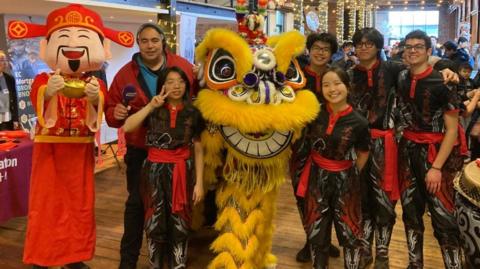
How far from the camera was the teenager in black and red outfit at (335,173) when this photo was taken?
210cm

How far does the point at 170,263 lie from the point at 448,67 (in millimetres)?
1840

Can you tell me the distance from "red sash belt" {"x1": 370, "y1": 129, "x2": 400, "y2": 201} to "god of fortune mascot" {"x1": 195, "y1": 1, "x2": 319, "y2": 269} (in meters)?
0.45

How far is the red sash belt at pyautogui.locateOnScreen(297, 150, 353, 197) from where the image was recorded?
2.14 metres

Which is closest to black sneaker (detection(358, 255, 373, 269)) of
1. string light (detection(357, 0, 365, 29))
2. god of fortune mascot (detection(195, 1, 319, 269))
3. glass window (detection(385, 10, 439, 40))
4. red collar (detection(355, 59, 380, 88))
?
god of fortune mascot (detection(195, 1, 319, 269))

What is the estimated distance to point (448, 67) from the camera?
7.86 feet

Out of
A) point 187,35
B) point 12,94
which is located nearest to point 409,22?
point 187,35

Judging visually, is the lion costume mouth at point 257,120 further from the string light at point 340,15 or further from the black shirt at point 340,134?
the string light at point 340,15

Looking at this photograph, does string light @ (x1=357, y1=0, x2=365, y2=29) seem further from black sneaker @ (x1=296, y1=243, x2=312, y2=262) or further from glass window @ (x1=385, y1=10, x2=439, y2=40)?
black sneaker @ (x1=296, y1=243, x2=312, y2=262)

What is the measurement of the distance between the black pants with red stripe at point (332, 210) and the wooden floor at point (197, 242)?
2.08 ft

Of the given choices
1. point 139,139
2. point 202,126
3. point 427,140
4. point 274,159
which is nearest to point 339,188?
point 274,159

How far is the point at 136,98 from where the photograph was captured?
234 centimetres

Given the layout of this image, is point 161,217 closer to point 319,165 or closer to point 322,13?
point 319,165

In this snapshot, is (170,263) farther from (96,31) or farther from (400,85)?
(400,85)

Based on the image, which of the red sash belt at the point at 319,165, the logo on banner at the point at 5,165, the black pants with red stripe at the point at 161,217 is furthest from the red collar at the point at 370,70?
the logo on banner at the point at 5,165
